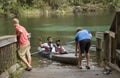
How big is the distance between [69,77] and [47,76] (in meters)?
0.61

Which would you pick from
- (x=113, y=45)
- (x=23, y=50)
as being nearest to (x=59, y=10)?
(x=23, y=50)

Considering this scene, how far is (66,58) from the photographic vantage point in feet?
61.7

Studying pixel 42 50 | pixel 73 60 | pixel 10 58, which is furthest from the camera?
pixel 42 50

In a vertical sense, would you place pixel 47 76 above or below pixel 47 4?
above

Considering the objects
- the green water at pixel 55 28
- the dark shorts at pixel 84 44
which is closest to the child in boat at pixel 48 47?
the green water at pixel 55 28

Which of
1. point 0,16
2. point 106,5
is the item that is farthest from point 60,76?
point 106,5

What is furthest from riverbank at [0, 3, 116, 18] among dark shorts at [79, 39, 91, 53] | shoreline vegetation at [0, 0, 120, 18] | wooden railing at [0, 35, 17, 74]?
wooden railing at [0, 35, 17, 74]

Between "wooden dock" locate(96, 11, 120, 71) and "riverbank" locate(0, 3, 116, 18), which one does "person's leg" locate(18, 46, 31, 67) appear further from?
"riverbank" locate(0, 3, 116, 18)

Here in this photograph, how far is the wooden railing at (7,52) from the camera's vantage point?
9.20 meters

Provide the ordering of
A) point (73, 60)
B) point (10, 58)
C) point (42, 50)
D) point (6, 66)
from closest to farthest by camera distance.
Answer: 1. point (6, 66)
2. point (10, 58)
3. point (73, 60)
4. point (42, 50)

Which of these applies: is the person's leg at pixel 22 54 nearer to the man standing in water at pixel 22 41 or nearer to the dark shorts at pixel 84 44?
the man standing in water at pixel 22 41

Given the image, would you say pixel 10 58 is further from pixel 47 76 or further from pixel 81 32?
pixel 81 32

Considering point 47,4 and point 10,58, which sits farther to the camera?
point 47,4

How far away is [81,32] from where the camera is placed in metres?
12.7
